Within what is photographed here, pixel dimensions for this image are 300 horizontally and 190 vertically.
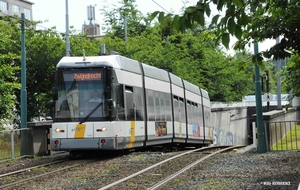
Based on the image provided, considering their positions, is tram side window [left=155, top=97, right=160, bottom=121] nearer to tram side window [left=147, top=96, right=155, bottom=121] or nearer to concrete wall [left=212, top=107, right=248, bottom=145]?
tram side window [left=147, top=96, right=155, bottom=121]

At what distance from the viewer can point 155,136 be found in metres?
19.8

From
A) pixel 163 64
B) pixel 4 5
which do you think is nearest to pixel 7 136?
pixel 163 64

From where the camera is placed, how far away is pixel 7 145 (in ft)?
60.5

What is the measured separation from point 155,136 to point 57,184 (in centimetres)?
906

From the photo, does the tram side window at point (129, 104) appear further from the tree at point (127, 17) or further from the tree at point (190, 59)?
the tree at point (127, 17)

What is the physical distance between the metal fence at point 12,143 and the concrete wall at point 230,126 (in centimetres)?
2605

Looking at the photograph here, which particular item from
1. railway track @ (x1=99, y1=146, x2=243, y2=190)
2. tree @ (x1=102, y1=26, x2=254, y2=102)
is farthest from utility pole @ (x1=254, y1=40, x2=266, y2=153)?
tree @ (x1=102, y1=26, x2=254, y2=102)

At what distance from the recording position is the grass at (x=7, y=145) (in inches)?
715

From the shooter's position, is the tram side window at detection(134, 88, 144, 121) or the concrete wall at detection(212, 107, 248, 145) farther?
the concrete wall at detection(212, 107, 248, 145)

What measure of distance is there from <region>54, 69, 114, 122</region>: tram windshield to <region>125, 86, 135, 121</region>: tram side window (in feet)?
3.40

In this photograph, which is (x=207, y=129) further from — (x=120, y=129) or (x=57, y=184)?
(x=57, y=184)

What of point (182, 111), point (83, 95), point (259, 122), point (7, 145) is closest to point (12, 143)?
point (7, 145)

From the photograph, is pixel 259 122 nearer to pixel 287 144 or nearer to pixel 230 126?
pixel 287 144

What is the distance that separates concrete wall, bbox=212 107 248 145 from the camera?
4875 centimetres
